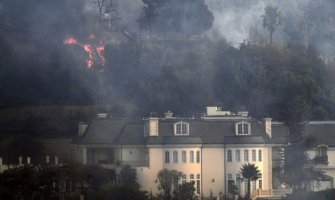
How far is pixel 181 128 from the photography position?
30047 millimetres

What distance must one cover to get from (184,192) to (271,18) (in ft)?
31.9

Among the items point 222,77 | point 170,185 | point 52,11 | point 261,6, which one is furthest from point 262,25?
point 170,185

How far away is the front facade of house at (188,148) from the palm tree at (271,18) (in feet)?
22.2

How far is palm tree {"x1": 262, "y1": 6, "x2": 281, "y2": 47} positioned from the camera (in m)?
36.8

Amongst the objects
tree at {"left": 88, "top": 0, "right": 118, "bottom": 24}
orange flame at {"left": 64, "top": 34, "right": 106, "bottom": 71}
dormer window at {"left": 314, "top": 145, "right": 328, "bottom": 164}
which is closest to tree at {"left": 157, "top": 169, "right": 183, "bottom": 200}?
dormer window at {"left": 314, "top": 145, "right": 328, "bottom": 164}

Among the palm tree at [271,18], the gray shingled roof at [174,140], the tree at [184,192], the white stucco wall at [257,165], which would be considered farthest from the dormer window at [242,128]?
the palm tree at [271,18]

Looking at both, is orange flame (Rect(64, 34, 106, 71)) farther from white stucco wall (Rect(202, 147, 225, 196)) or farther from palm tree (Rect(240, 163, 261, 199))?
palm tree (Rect(240, 163, 261, 199))

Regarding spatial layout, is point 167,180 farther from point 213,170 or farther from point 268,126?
point 268,126

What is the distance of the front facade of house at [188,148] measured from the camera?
97.1 feet

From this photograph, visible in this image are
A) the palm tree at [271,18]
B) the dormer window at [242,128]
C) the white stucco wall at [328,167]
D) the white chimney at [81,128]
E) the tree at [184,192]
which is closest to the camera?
the tree at [184,192]

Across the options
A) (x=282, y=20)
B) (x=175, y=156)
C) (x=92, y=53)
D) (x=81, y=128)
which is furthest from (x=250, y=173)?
(x=282, y=20)

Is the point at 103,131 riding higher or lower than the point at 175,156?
higher

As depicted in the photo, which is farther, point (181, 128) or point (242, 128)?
point (242, 128)

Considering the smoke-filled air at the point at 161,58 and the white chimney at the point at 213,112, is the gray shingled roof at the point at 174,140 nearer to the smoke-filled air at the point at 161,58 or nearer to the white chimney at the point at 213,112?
the white chimney at the point at 213,112
